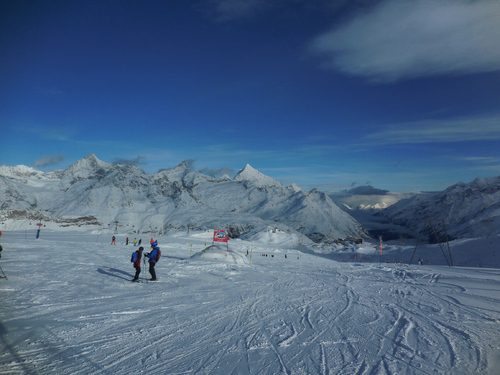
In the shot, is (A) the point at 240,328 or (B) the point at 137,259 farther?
(B) the point at 137,259

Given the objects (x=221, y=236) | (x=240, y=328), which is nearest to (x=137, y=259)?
(x=240, y=328)

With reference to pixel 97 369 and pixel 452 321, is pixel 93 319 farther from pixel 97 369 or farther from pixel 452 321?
pixel 452 321

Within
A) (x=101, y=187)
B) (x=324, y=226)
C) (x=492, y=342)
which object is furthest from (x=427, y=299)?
(x=101, y=187)

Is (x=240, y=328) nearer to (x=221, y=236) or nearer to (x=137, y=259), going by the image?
(x=137, y=259)

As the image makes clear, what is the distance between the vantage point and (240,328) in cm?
768

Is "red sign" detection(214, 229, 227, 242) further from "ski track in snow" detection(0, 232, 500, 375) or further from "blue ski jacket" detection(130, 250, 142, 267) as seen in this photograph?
"blue ski jacket" detection(130, 250, 142, 267)

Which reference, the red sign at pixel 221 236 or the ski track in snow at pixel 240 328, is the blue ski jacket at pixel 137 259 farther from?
the red sign at pixel 221 236

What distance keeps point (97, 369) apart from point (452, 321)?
956cm

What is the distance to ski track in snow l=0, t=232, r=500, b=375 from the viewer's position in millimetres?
5539

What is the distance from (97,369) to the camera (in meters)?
5.27

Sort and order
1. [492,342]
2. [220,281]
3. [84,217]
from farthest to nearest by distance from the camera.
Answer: [84,217]
[220,281]
[492,342]

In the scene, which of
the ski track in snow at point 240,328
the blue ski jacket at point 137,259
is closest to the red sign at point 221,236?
the ski track in snow at point 240,328

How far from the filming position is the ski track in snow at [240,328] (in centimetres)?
554

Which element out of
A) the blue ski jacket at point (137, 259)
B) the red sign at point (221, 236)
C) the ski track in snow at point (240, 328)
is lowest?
the ski track in snow at point (240, 328)
